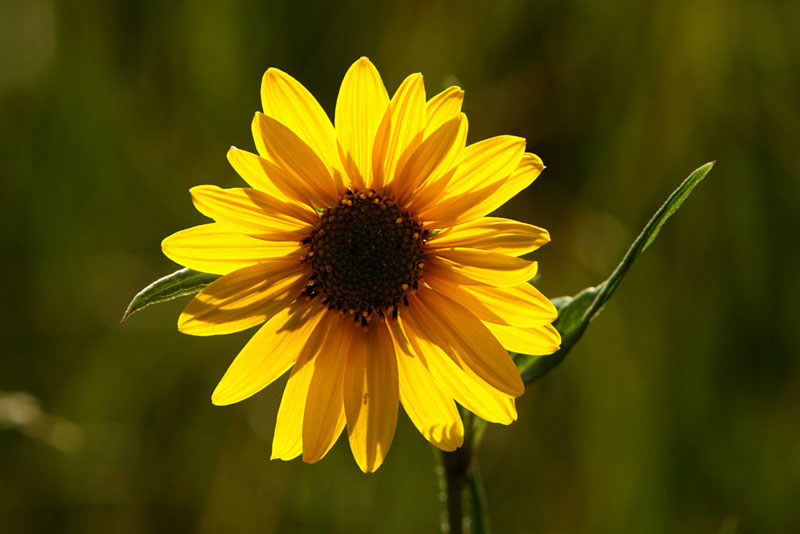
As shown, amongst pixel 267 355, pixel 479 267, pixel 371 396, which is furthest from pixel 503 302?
pixel 267 355

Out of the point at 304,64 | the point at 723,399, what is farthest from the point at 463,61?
the point at 723,399

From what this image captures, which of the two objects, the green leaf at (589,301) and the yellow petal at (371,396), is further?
the yellow petal at (371,396)

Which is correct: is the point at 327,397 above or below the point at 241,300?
below

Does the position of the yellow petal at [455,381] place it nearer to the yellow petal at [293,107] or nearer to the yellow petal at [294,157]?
the yellow petal at [294,157]

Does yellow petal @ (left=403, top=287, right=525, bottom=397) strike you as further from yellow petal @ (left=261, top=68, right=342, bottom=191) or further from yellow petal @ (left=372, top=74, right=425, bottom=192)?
yellow petal @ (left=261, top=68, right=342, bottom=191)

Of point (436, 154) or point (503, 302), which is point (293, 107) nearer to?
point (436, 154)

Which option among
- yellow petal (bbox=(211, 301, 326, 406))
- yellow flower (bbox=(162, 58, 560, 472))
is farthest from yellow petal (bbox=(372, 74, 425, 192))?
yellow petal (bbox=(211, 301, 326, 406))

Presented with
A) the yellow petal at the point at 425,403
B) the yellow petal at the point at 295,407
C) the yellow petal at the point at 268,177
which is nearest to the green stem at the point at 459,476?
the yellow petal at the point at 425,403
